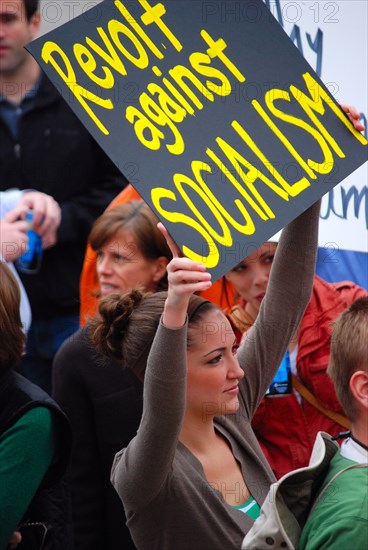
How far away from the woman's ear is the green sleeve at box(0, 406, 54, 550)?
90 cm

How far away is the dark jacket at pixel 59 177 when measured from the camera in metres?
4.30

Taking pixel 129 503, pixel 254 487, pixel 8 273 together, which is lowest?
pixel 254 487

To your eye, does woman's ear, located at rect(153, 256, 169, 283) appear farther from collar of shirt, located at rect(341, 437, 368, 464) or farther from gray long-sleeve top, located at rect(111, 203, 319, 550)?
collar of shirt, located at rect(341, 437, 368, 464)

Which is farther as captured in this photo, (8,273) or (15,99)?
(15,99)

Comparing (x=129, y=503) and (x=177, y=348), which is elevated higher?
(x=177, y=348)

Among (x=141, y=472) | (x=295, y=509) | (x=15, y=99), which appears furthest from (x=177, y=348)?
(x=15, y=99)

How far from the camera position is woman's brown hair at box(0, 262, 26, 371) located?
300 cm

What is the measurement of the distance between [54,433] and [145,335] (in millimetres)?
447

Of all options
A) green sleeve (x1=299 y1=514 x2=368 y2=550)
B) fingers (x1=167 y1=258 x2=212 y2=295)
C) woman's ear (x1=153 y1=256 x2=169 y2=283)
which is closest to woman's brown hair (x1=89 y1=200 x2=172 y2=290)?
woman's ear (x1=153 y1=256 x2=169 y2=283)

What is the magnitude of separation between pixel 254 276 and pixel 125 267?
0.47 metres

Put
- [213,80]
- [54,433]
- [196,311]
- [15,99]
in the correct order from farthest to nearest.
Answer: [15,99] < [54,433] < [196,311] < [213,80]

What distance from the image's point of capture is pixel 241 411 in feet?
9.51

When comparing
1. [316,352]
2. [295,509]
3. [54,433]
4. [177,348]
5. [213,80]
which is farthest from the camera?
[316,352]

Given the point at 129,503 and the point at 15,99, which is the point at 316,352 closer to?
the point at 129,503
